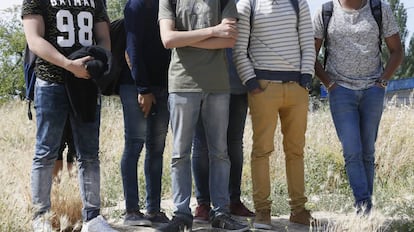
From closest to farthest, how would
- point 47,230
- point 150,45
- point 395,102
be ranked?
point 47,230, point 150,45, point 395,102

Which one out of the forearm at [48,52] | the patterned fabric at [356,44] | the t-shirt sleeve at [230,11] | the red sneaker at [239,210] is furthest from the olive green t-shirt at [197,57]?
the red sneaker at [239,210]

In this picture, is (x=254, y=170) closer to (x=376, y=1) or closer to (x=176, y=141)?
(x=176, y=141)

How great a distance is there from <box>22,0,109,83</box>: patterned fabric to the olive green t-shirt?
58 centimetres

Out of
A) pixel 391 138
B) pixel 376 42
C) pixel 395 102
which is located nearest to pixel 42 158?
pixel 376 42

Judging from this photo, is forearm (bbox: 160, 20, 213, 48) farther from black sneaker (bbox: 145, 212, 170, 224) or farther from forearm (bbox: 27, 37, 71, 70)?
black sneaker (bbox: 145, 212, 170, 224)

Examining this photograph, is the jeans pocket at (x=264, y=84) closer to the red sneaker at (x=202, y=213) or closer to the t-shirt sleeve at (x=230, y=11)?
the t-shirt sleeve at (x=230, y=11)

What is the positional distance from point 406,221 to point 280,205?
122 centimetres

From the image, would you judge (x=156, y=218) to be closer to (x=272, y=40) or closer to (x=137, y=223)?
(x=137, y=223)

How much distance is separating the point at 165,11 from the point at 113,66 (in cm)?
57

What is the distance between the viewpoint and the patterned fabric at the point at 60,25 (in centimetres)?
414

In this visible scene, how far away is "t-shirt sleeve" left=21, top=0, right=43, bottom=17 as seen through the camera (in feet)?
13.5

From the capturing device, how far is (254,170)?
15.3 feet

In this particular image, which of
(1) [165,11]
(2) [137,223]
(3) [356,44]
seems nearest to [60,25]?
(1) [165,11]

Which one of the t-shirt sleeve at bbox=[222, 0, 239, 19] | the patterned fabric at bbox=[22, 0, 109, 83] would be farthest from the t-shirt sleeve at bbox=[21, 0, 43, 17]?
the t-shirt sleeve at bbox=[222, 0, 239, 19]
